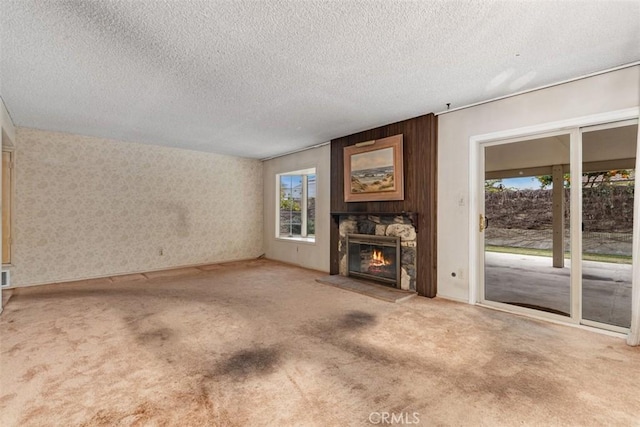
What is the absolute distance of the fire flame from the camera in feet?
14.7

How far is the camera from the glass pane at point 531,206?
3.25m

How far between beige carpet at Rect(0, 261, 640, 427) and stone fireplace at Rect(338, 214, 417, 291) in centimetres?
70

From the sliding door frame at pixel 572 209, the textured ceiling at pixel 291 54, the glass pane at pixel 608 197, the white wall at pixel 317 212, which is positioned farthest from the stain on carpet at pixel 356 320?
the textured ceiling at pixel 291 54

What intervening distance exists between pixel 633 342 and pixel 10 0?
507 cm

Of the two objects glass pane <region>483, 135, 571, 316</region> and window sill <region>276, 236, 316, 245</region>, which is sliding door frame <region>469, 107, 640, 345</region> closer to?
glass pane <region>483, 135, 571, 316</region>

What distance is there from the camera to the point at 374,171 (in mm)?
4520

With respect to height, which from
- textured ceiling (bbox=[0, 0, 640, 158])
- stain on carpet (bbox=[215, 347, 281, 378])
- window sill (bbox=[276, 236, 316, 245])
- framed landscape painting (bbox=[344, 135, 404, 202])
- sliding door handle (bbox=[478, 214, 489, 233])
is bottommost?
stain on carpet (bbox=[215, 347, 281, 378])

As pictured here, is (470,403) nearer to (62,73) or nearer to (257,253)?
(62,73)

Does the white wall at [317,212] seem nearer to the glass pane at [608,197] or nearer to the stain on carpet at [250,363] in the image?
the stain on carpet at [250,363]

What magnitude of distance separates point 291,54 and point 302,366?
2.41 m

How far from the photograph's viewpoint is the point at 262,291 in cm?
418

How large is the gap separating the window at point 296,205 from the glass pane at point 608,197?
4.27m

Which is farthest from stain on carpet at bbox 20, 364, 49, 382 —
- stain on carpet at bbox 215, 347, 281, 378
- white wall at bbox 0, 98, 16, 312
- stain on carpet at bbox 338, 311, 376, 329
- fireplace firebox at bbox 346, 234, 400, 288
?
fireplace firebox at bbox 346, 234, 400, 288

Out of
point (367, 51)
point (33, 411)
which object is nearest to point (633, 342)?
point (367, 51)
